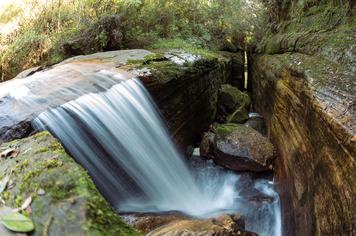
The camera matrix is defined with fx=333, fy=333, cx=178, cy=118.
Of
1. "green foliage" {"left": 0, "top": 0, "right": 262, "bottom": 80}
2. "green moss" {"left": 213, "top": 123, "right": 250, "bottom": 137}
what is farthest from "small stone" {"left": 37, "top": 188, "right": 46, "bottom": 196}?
"green foliage" {"left": 0, "top": 0, "right": 262, "bottom": 80}

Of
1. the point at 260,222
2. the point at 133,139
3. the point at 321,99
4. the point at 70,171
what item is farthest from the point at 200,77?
the point at 70,171

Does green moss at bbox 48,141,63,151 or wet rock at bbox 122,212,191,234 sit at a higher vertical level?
→ green moss at bbox 48,141,63,151

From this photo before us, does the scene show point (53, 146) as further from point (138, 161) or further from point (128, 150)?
point (138, 161)

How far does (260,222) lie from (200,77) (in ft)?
11.4

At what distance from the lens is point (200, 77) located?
279 inches

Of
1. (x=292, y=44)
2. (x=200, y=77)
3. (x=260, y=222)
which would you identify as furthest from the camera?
(x=200, y=77)

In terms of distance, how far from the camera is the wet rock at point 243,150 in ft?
18.7

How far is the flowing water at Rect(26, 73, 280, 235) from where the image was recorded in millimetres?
3953

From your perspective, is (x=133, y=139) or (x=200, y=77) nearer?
(x=133, y=139)

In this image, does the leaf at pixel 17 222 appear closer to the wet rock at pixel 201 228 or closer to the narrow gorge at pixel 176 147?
the narrow gorge at pixel 176 147

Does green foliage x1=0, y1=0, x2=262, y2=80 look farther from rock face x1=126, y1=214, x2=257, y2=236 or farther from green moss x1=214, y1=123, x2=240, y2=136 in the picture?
rock face x1=126, y1=214, x2=257, y2=236

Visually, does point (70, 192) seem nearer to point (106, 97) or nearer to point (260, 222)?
point (106, 97)

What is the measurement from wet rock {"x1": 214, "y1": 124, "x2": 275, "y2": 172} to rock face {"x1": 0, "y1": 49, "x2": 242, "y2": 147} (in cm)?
80

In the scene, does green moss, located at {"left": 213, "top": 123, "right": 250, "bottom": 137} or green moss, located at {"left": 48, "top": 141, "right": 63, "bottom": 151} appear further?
green moss, located at {"left": 213, "top": 123, "right": 250, "bottom": 137}
